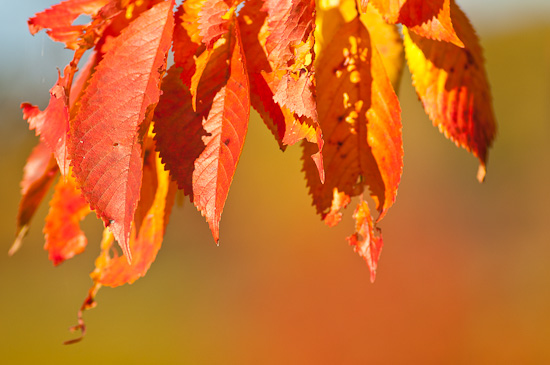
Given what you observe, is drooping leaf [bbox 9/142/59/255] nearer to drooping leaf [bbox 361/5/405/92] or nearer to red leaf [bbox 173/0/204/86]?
red leaf [bbox 173/0/204/86]

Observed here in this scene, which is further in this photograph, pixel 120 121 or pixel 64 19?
pixel 64 19

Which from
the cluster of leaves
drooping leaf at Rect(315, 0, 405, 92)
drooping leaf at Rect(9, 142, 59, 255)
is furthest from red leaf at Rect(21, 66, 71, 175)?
drooping leaf at Rect(315, 0, 405, 92)

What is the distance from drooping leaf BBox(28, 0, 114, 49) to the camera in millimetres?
484

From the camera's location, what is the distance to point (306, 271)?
7.55 m

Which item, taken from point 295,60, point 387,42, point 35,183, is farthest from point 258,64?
point 35,183

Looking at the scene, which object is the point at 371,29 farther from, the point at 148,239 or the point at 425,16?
the point at 148,239

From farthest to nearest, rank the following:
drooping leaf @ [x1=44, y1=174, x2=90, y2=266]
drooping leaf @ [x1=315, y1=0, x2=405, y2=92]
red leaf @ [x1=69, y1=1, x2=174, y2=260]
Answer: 1. drooping leaf @ [x1=44, y1=174, x2=90, y2=266]
2. drooping leaf @ [x1=315, y1=0, x2=405, y2=92]
3. red leaf @ [x1=69, y1=1, x2=174, y2=260]

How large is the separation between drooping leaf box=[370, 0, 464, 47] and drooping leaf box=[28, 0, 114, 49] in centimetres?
24

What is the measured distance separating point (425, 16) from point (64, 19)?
0.31 meters

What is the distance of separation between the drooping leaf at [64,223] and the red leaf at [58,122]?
148 millimetres

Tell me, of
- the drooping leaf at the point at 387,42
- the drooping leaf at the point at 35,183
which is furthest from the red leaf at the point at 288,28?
the drooping leaf at the point at 35,183

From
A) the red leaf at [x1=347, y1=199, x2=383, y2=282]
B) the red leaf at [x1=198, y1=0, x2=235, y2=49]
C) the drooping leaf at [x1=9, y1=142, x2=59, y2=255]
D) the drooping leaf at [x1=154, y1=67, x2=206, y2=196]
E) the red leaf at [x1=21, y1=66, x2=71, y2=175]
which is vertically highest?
the red leaf at [x1=198, y1=0, x2=235, y2=49]

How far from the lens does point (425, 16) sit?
0.42 m

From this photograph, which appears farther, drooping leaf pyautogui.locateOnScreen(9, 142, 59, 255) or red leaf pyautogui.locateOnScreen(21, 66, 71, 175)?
drooping leaf pyautogui.locateOnScreen(9, 142, 59, 255)
